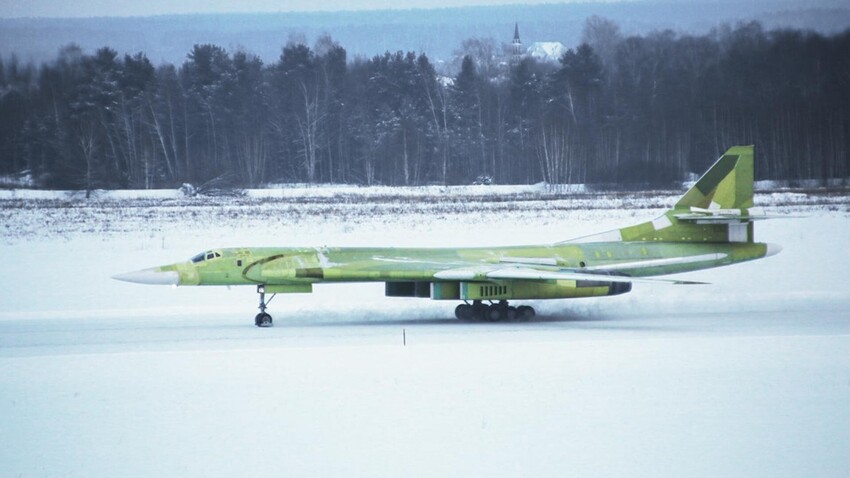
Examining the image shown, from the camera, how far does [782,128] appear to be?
41781 mm

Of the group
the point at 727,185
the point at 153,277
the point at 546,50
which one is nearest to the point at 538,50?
the point at 546,50

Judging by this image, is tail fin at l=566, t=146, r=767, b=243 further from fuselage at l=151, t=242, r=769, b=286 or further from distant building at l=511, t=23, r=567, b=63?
distant building at l=511, t=23, r=567, b=63

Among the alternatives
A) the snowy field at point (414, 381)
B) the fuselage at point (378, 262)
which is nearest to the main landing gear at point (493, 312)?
the snowy field at point (414, 381)

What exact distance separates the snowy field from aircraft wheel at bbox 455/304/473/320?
1.45ft

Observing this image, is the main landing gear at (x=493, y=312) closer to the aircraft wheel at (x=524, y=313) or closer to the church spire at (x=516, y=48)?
the aircraft wheel at (x=524, y=313)

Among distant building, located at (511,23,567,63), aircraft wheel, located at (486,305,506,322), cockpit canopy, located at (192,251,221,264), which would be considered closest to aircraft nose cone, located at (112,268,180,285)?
cockpit canopy, located at (192,251,221,264)

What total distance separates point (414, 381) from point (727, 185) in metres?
10.7

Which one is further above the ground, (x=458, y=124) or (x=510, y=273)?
(x=458, y=124)

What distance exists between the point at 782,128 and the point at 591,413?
3555 cm

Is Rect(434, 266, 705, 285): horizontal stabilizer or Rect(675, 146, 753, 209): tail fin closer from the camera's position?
Rect(434, 266, 705, 285): horizontal stabilizer

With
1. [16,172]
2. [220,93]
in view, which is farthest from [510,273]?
[220,93]

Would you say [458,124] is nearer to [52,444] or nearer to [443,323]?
[443,323]

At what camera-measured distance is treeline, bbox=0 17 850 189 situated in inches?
1639

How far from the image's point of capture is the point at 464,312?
59.7 feet
